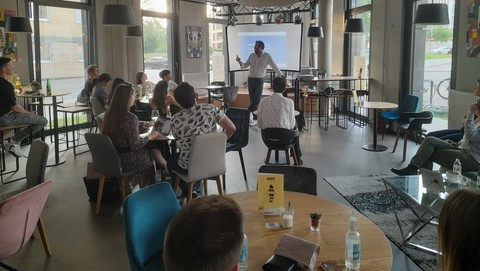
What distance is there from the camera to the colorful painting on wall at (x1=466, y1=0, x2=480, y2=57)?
6.09 m

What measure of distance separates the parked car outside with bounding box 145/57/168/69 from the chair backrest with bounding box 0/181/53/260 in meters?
8.88

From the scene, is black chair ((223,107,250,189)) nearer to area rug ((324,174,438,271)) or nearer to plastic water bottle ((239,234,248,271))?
area rug ((324,174,438,271))

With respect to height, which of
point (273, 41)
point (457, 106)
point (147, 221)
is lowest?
point (147, 221)

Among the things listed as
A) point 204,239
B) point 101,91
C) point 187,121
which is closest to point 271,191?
point 204,239

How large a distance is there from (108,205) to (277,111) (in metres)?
2.23

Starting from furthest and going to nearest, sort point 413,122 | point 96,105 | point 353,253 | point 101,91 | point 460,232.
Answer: point 101,91 < point 96,105 < point 413,122 < point 353,253 < point 460,232

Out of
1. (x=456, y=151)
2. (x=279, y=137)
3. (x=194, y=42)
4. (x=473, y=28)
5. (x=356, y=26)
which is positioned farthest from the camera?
(x=194, y=42)

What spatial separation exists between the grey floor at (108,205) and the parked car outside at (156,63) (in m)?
3.96

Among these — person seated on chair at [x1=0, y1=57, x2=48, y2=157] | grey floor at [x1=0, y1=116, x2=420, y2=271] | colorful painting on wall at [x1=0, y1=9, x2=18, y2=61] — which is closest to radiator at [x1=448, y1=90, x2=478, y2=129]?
grey floor at [x1=0, y1=116, x2=420, y2=271]

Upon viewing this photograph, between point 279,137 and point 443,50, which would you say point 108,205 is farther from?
point 443,50

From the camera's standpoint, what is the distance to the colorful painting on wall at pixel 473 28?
6.09m

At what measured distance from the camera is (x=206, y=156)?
4098 mm

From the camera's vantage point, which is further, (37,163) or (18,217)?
(37,163)

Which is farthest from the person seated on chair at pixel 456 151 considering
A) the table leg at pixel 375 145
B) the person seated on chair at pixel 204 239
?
the person seated on chair at pixel 204 239
